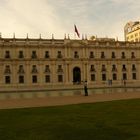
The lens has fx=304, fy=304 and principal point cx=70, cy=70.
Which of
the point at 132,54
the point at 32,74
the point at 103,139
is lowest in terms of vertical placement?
the point at 103,139

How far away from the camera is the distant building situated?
311ft

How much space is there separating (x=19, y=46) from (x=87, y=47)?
15.2 meters

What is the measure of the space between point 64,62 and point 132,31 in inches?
→ 1615

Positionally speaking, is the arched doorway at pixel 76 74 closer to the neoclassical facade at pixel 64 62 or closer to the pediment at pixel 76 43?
the neoclassical facade at pixel 64 62

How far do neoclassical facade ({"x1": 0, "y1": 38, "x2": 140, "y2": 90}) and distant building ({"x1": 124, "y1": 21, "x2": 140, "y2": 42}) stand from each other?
23.4 m

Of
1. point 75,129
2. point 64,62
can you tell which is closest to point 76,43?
point 64,62

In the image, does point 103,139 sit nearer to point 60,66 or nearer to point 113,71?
point 60,66

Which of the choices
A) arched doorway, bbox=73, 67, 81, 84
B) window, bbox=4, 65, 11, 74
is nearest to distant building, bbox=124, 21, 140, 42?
arched doorway, bbox=73, 67, 81, 84

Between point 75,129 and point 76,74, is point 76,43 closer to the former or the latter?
point 76,74

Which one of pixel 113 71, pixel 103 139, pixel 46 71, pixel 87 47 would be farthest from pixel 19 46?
pixel 103 139

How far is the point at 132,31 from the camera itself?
9888cm

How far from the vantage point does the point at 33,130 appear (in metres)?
11.9

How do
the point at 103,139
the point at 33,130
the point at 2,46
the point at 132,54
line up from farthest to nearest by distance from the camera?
the point at 132,54 < the point at 2,46 < the point at 33,130 < the point at 103,139

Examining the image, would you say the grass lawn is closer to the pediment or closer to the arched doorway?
the pediment
